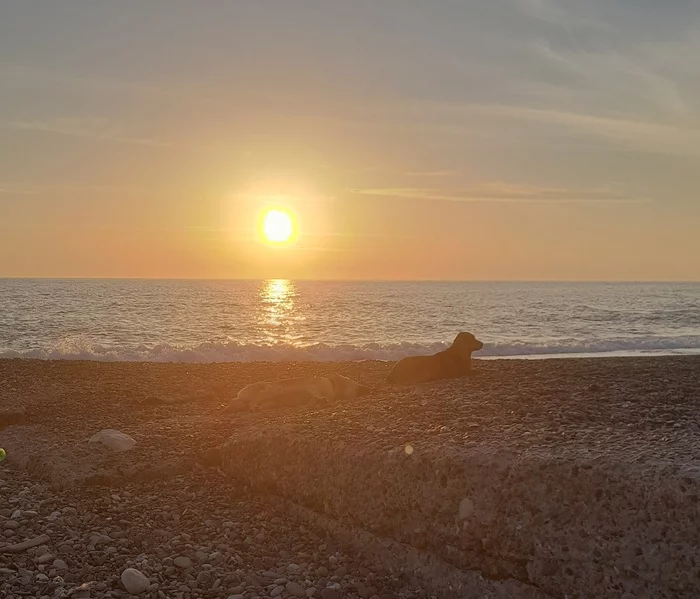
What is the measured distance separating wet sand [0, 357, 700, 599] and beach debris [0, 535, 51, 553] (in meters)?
0.06

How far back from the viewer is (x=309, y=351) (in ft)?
78.7

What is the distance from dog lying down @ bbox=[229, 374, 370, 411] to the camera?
9820 mm

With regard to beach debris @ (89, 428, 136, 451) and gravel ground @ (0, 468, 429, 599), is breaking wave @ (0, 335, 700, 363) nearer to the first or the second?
beach debris @ (89, 428, 136, 451)

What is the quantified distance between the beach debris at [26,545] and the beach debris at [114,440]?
7.56 feet

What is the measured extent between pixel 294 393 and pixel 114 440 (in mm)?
2740

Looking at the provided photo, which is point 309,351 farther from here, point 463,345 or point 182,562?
point 182,562

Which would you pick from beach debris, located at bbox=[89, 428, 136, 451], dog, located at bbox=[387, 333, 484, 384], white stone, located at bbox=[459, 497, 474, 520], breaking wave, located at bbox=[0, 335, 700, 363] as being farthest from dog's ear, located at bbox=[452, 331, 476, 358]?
breaking wave, located at bbox=[0, 335, 700, 363]

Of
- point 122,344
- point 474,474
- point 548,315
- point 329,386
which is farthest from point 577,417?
point 548,315

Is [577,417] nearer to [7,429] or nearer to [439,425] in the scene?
[439,425]

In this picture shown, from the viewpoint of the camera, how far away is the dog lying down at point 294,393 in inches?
387

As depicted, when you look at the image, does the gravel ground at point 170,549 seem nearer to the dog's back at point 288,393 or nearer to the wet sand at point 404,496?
the wet sand at point 404,496

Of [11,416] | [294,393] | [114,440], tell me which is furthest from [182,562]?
[11,416]

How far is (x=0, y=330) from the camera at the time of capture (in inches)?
1184

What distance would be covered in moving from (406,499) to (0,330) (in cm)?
2980
